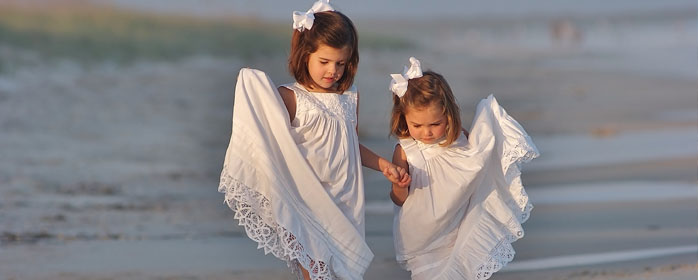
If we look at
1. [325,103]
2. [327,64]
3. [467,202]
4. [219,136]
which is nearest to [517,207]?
[467,202]

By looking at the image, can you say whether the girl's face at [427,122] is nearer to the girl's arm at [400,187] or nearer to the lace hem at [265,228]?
the girl's arm at [400,187]

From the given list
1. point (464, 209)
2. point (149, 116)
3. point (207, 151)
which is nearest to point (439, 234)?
point (464, 209)

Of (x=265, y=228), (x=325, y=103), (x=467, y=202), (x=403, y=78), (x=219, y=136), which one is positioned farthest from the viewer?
(x=219, y=136)

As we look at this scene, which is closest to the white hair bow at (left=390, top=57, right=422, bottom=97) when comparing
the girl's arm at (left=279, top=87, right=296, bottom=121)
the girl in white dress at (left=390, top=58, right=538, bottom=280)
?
the girl in white dress at (left=390, top=58, right=538, bottom=280)

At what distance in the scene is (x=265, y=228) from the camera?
510cm

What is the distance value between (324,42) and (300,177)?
2.16ft

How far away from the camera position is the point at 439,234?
552cm

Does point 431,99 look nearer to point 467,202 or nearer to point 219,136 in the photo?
point 467,202

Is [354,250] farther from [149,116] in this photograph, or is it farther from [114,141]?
[149,116]

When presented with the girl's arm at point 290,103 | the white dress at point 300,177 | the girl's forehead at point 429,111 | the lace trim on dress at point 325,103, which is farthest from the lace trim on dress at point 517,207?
the girl's arm at point 290,103

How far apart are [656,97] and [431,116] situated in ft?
31.9

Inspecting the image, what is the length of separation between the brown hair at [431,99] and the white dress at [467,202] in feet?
0.45

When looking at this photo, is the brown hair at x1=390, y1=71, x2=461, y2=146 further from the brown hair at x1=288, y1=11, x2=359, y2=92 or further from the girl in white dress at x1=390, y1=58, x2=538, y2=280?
the brown hair at x1=288, y1=11, x2=359, y2=92

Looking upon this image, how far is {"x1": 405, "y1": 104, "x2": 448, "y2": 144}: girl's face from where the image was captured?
531 centimetres
